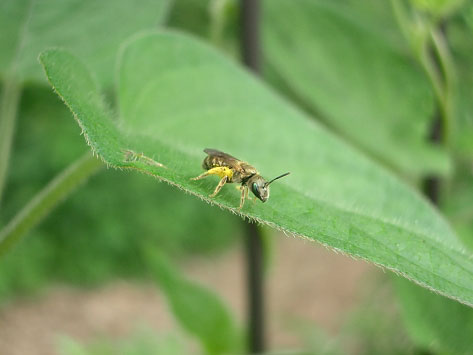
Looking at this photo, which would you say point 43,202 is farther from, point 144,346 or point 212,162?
point 144,346

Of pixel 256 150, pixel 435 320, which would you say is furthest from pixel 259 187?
pixel 435 320

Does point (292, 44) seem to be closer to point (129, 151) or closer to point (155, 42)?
point (155, 42)

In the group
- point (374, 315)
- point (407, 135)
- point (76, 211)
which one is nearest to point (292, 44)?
point (407, 135)

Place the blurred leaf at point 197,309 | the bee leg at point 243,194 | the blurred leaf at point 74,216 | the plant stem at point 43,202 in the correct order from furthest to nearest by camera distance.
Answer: the blurred leaf at point 74,216 < the blurred leaf at point 197,309 < the plant stem at point 43,202 < the bee leg at point 243,194

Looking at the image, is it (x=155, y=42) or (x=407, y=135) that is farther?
(x=407, y=135)

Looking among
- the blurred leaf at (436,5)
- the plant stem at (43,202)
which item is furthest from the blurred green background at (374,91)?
A: the plant stem at (43,202)

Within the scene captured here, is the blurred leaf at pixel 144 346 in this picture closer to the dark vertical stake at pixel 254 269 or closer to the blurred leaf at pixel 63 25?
the dark vertical stake at pixel 254 269
